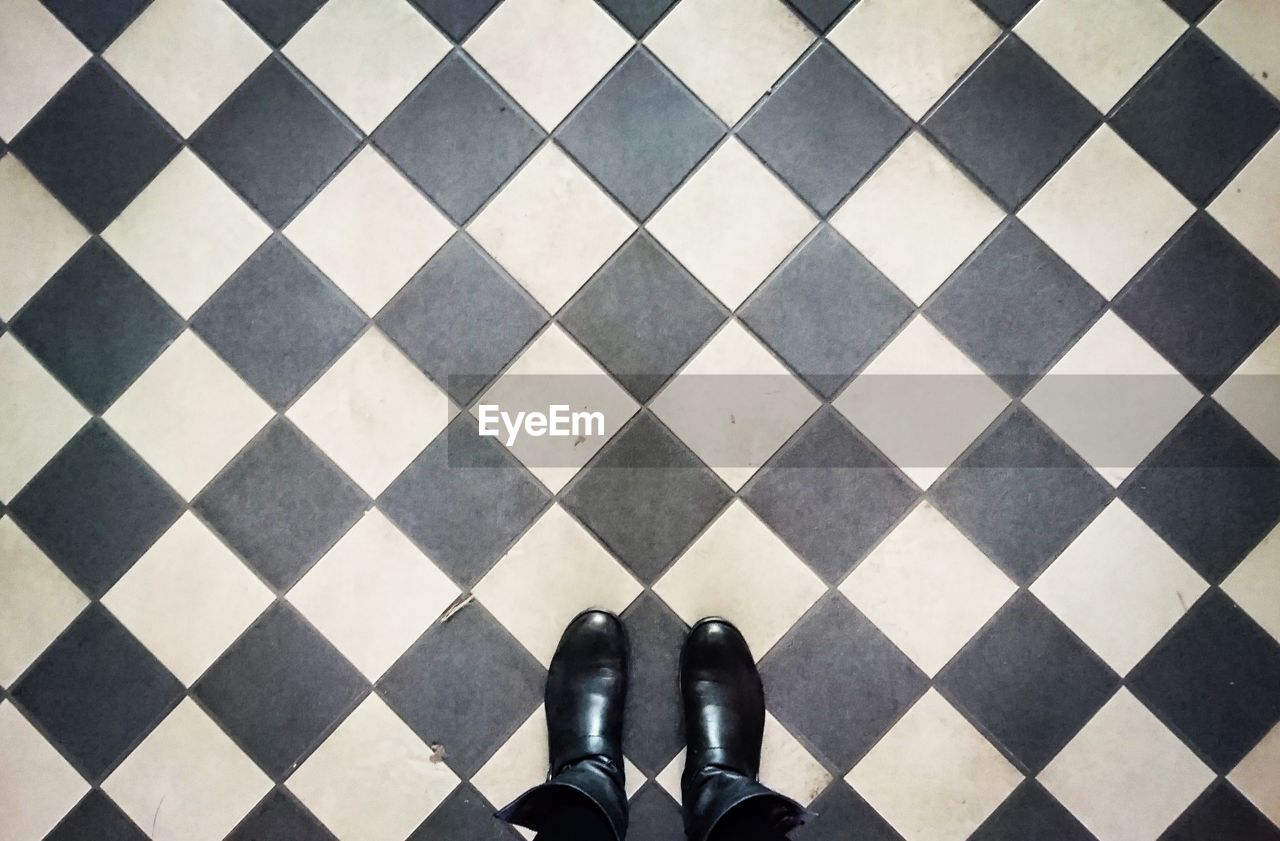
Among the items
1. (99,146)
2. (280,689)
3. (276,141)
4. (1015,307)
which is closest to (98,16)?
(99,146)

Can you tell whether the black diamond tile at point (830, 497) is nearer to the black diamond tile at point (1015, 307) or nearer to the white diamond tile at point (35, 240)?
the black diamond tile at point (1015, 307)

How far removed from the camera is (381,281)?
1888 mm

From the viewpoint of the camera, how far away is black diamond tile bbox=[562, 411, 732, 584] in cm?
186

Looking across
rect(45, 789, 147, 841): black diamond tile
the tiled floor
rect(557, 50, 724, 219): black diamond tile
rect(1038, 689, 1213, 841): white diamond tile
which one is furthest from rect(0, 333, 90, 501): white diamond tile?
rect(1038, 689, 1213, 841): white diamond tile

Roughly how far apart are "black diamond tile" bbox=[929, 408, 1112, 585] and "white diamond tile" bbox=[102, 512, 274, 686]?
165 centimetres

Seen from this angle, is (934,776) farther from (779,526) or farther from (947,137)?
(947,137)

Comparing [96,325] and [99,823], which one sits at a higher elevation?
[96,325]

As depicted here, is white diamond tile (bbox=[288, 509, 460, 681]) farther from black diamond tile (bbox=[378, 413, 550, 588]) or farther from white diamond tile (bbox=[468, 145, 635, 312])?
white diamond tile (bbox=[468, 145, 635, 312])

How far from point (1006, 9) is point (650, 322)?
44.0 inches

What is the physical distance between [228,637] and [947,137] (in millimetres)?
2066

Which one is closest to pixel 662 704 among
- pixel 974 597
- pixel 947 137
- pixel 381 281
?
→ pixel 974 597

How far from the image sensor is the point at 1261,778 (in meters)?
1.83

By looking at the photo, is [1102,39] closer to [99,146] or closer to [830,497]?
[830,497]

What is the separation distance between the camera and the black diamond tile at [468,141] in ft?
6.19
